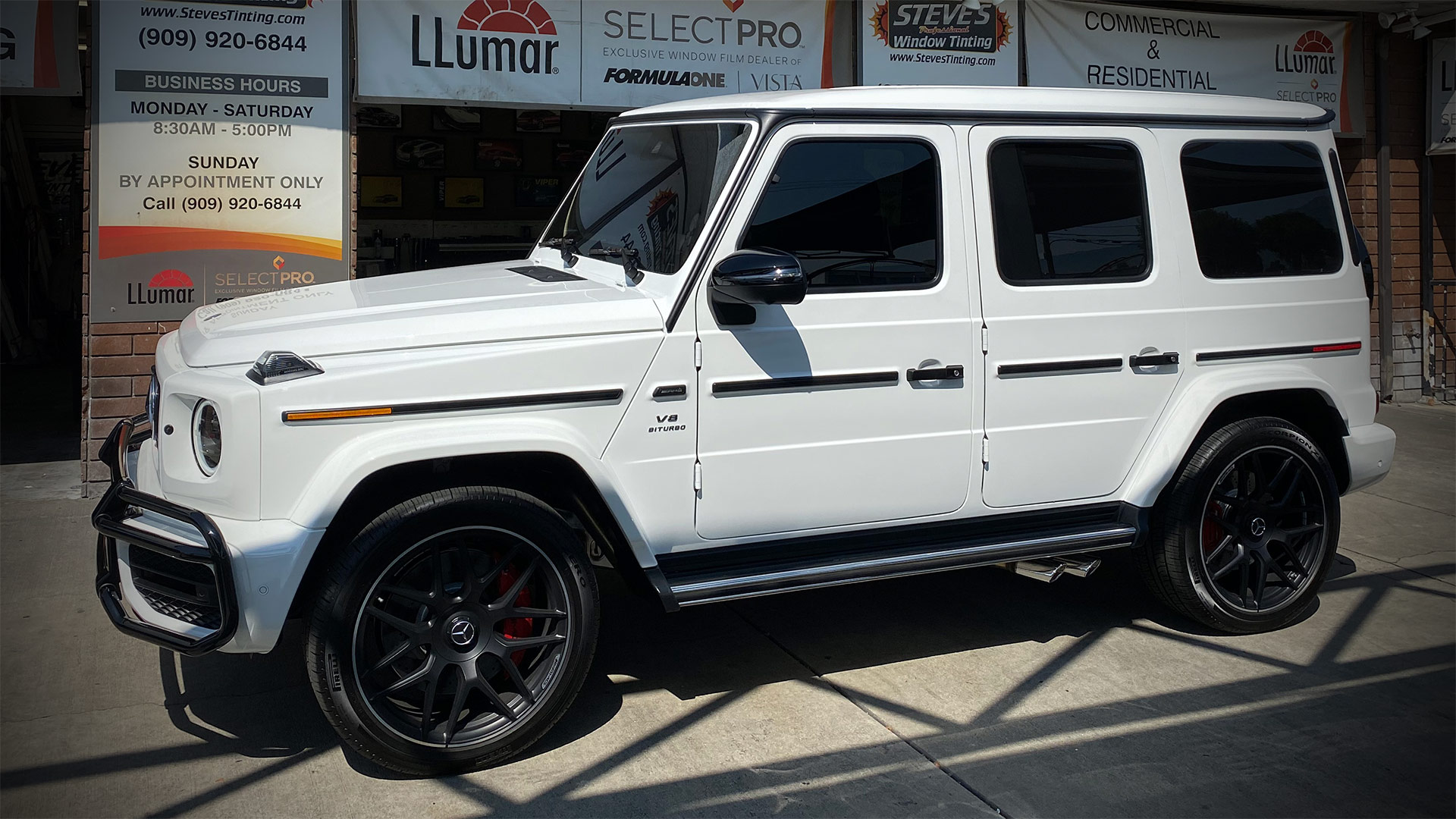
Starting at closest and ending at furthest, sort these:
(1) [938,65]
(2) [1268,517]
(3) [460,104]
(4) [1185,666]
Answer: (4) [1185,666] → (2) [1268,517] → (3) [460,104] → (1) [938,65]

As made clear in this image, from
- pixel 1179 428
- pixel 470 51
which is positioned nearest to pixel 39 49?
pixel 470 51

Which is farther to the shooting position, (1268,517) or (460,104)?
(460,104)

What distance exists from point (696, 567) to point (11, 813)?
2144mm

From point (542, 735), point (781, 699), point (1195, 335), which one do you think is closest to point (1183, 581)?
point (1195, 335)

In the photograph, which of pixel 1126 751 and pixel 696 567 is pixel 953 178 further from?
pixel 1126 751

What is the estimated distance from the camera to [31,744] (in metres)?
3.81

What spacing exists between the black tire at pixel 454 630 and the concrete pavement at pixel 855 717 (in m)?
0.16

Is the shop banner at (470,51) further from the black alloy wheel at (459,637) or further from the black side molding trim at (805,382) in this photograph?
the black alloy wheel at (459,637)

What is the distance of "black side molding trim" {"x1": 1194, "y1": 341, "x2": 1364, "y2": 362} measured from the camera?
4676 mm

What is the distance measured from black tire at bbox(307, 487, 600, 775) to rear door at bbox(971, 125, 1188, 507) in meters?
1.66

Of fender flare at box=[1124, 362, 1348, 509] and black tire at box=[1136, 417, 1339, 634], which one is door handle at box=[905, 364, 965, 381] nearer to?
fender flare at box=[1124, 362, 1348, 509]

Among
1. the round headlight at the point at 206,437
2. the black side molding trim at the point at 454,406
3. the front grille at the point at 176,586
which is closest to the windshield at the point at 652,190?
the black side molding trim at the point at 454,406

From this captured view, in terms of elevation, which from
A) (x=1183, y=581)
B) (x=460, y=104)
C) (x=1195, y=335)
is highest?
(x=460, y=104)

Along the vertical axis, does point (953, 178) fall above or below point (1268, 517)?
above
